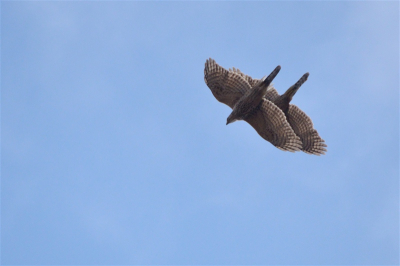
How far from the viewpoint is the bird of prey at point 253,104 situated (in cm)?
3228

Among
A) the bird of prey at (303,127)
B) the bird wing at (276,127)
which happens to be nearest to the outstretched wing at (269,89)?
the bird of prey at (303,127)

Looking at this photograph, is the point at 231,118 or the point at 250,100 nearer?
the point at 250,100

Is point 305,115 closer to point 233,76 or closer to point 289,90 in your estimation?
point 289,90

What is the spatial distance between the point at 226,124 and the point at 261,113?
1977mm

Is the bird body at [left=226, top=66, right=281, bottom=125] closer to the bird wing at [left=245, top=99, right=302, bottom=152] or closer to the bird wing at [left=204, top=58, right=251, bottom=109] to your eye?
the bird wing at [left=245, top=99, right=302, bottom=152]

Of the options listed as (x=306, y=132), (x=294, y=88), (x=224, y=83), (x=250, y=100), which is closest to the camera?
(x=250, y=100)

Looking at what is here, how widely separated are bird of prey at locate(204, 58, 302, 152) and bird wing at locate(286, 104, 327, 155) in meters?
1.96

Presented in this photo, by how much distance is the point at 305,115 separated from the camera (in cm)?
3462

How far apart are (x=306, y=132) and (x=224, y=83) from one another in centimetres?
544

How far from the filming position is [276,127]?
1284 inches

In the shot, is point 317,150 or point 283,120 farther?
point 317,150

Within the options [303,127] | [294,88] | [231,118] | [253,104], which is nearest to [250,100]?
[253,104]

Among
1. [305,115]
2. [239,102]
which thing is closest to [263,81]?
[239,102]

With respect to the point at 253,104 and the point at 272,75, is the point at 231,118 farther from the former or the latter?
the point at 272,75
